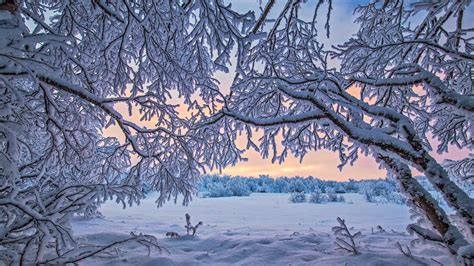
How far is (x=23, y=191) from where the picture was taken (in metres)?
2.24

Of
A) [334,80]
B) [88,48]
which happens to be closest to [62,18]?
[88,48]

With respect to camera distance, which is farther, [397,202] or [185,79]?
[397,202]

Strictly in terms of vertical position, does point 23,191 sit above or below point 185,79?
below

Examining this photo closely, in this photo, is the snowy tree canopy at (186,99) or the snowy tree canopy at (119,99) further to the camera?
the snowy tree canopy at (119,99)

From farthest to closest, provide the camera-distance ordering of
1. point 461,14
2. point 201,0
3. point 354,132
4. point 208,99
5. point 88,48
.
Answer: point 208,99 → point 88,48 → point 461,14 → point 201,0 → point 354,132

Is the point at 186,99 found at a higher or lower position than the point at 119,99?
higher

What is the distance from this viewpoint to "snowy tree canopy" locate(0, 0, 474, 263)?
170cm

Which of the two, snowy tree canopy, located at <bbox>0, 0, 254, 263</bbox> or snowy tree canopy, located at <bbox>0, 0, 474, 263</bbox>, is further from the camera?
snowy tree canopy, located at <bbox>0, 0, 254, 263</bbox>

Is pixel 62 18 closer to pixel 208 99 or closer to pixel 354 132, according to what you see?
pixel 208 99

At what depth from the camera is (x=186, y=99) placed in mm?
3725

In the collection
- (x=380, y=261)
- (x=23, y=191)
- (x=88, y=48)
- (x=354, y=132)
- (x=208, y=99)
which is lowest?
(x=380, y=261)

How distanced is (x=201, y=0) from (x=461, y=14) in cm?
283

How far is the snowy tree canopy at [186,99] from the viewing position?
1.70m

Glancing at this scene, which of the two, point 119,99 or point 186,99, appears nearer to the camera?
point 119,99
